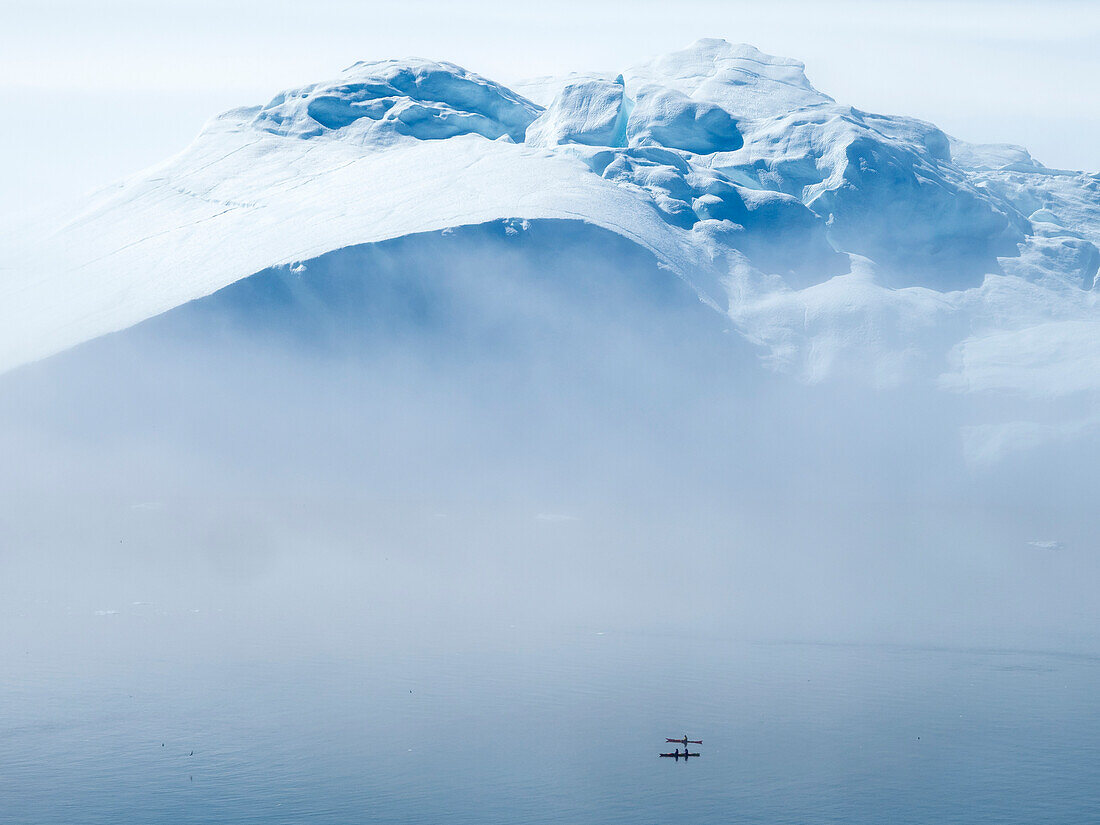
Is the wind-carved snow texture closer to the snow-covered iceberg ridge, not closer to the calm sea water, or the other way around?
the snow-covered iceberg ridge

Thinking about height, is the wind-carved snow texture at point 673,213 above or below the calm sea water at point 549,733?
above

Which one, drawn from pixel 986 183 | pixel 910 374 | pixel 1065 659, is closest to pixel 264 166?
pixel 910 374

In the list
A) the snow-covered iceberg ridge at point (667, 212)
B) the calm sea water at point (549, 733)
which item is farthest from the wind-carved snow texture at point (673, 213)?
the calm sea water at point (549, 733)

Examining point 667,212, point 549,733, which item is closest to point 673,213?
point 667,212

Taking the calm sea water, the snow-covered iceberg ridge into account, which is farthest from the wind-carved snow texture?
the calm sea water

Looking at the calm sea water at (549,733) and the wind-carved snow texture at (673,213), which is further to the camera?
the wind-carved snow texture at (673,213)

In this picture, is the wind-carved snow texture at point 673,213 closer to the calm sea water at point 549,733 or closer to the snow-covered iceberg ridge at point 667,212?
the snow-covered iceberg ridge at point 667,212
